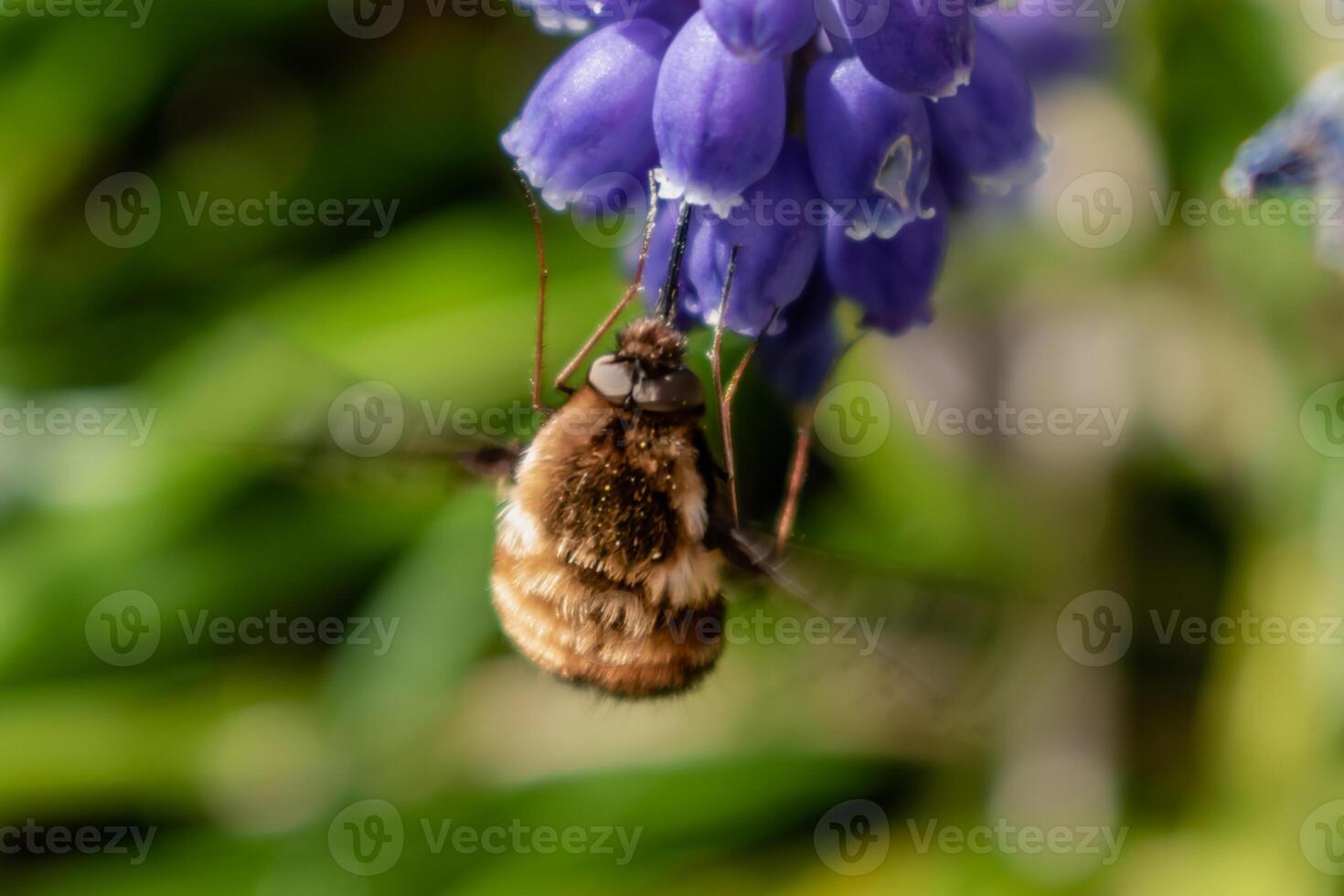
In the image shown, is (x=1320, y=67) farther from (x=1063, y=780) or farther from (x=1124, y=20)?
(x=1063, y=780)

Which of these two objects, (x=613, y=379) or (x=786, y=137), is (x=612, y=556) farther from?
(x=786, y=137)

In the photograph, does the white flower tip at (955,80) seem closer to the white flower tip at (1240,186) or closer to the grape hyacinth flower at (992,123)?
the grape hyacinth flower at (992,123)

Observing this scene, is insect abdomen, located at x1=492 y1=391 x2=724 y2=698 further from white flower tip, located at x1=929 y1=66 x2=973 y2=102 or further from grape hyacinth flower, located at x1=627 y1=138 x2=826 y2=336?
white flower tip, located at x1=929 y1=66 x2=973 y2=102

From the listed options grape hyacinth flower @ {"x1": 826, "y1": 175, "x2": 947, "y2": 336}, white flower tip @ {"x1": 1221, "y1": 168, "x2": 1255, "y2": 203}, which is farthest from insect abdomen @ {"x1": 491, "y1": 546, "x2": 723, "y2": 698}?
white flower tip @ {"x1": 1221, "y1": 168, "x2": 1255, "y2": 203}

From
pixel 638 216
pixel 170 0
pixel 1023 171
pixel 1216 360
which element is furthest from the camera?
pixel 170 0

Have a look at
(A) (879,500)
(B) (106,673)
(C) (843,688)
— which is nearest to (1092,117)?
(A) (879,500)

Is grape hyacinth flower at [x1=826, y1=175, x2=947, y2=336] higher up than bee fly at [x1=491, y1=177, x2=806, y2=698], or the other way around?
grape hyacinth flower at [x1=826, y1=175, x2=947, y2=336]

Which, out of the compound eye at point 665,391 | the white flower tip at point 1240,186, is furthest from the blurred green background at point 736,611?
the compound eye at point 665,391

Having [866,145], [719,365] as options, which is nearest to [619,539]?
[719,365]
